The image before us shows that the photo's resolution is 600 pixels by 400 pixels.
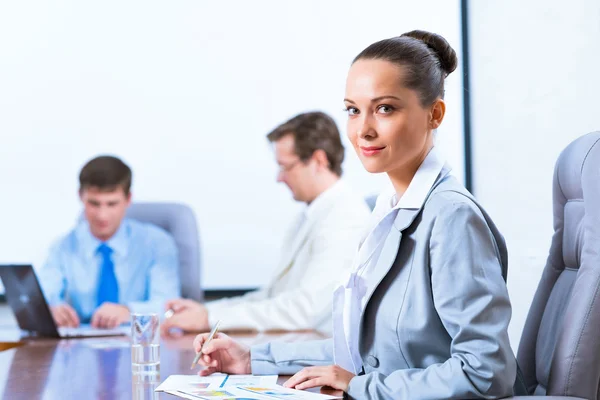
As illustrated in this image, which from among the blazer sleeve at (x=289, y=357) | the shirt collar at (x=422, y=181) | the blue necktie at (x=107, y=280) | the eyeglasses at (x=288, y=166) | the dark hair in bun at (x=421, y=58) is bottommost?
the blue necktie at (x=107, y=280)

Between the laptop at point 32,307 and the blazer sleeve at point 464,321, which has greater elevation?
the blazer sleeve at point 464,321

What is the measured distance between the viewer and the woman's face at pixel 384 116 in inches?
52.3

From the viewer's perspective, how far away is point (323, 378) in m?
1.25

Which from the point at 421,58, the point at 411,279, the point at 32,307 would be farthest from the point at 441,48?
the point at 32,307

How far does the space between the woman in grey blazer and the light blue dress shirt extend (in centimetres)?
156

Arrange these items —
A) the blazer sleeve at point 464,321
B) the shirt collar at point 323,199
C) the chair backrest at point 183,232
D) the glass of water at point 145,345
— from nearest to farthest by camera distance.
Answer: the blazer sleeve at point 464,321 < the glass of water at point 145,345 < the shirt collar at point 323,199 < the chair backrest at point 183,232

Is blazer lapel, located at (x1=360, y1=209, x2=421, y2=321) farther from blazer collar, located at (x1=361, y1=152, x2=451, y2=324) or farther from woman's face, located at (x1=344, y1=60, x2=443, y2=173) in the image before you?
woman's face, located at (x1=344, y1=60, x2=443, y2=173)

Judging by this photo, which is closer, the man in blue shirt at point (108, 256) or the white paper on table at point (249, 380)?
the white paper on table at point (249, 380)

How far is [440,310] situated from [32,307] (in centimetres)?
149

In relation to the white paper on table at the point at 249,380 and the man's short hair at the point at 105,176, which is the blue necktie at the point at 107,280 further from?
the white paper on table at the point at 249,380

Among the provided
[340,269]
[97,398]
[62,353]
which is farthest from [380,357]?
[340,269]

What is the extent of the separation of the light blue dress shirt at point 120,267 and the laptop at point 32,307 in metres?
0.58

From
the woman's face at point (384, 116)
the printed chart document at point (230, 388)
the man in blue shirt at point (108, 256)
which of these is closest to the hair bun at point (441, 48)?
the woman's face at point (384, 116)

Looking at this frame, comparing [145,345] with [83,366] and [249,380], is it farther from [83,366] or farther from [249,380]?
[249,380]
